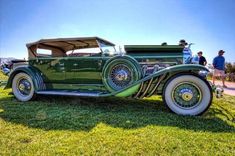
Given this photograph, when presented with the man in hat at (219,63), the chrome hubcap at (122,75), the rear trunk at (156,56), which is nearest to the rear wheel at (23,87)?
the chrome hubcap at (122,75)

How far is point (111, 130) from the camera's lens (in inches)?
140

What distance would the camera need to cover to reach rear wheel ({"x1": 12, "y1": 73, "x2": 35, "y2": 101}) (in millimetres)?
5906

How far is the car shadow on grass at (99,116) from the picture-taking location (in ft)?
12.4

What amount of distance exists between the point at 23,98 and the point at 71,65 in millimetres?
1573

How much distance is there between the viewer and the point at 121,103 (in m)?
5.66

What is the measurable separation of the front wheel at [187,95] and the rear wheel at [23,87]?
11.3 ft

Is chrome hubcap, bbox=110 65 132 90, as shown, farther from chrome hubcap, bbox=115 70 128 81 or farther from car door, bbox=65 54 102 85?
car door, bbox=65 54 102 85

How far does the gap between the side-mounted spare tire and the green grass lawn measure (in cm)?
53

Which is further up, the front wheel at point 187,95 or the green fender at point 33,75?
the green fender at point 33,75

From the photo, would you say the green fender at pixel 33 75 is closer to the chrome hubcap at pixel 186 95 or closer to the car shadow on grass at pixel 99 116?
the car shadow on grass at pixel 99 116

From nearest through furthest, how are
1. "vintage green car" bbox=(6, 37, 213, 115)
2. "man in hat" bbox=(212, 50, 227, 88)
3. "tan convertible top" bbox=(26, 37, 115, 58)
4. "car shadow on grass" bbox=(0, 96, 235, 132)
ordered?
"car shadow on grass" bbox=(0, 96, 235, 132), "vintage green car" bbox=(6, 37, 213, 115), "tan convertible top" bbox=(26, 37, 115, 58), "man in hat" bbox=(212, 50, 227, 88)

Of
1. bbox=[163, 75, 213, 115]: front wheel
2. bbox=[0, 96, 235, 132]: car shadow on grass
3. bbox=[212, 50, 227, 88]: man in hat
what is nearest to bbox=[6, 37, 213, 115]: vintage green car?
bbox=[163, 75, 213, 115]: front wheel

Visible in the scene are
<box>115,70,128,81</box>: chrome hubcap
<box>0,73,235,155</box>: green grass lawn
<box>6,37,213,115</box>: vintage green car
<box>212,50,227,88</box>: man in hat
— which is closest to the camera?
<box>0,73,235,155</box>: green grass lawn

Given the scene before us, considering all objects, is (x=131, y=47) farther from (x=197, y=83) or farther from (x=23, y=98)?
(x=23, y=98)
